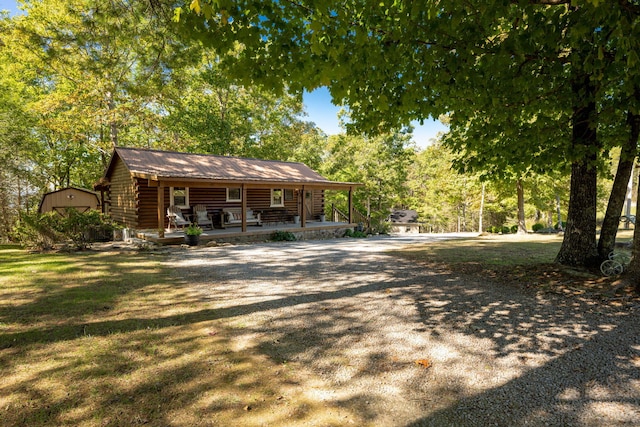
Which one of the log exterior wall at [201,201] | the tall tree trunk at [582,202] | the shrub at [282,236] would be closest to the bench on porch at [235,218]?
the log exterior wall at [201,201]

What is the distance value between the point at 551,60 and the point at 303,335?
244 inches

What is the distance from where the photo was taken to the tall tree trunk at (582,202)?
6.52 meters

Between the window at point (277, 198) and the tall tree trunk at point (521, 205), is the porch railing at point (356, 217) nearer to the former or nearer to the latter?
the window at point (277, 198)

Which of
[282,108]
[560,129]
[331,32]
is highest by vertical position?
[282,108]

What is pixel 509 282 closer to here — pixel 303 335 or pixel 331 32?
pixel 303 335

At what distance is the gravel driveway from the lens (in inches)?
103

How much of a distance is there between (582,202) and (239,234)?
1169 centimetres

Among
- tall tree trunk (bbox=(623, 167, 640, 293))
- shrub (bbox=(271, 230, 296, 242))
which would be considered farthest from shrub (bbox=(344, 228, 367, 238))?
tall tree trunk (bbox=(623, 167, 640, 293))

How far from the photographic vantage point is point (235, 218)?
654 inches

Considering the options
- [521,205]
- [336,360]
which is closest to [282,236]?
[336,360]

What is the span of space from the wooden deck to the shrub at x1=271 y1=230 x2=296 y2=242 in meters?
0.20

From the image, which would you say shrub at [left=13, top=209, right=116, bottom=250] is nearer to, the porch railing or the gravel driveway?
the gravel driveway

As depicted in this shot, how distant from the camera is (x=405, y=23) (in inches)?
190

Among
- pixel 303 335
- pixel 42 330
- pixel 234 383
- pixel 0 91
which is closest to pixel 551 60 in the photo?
pixel 303 335
